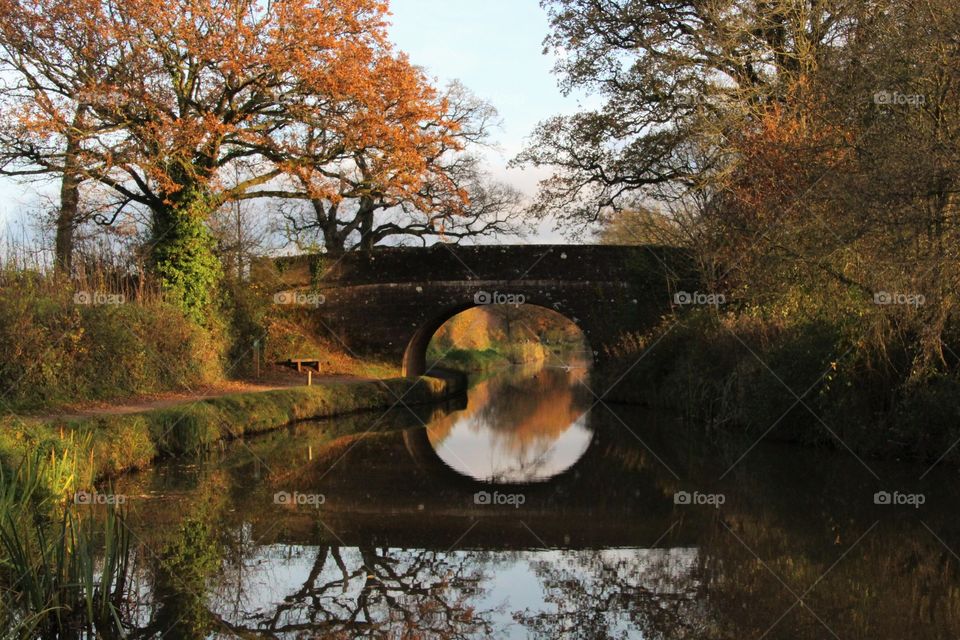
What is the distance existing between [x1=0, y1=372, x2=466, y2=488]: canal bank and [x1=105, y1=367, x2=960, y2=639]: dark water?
16.7 inches

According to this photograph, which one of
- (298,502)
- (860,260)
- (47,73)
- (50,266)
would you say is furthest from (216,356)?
(860,260)

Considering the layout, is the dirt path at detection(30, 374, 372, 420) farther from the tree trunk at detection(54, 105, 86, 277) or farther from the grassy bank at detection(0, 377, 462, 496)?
the tree trunk at detection(54, 105, 86, 277)

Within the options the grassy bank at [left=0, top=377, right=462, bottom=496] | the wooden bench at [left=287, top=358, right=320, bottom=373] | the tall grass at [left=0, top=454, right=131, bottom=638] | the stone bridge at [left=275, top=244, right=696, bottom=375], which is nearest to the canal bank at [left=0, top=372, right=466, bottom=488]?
the grassy bank at [left=0, top=377, right=462, bottom=496]

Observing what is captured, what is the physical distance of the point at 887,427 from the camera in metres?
11.7

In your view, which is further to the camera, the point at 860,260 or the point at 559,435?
the point at 559,435

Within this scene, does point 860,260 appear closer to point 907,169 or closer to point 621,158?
point 907,169

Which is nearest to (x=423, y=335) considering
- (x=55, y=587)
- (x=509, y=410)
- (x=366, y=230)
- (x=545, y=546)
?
(x=509, y=410)

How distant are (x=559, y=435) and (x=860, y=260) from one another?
6.40 m

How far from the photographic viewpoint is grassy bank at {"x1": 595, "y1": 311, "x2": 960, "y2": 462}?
36.2 ft

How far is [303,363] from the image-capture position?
896 inches

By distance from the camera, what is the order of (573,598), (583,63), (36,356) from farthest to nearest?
(583,63)
(36,356)
(573,598)

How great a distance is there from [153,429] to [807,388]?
8.66 meters

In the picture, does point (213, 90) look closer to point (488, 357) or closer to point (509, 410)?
point (509, 410)

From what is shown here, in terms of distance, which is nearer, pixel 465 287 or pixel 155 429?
pixel 155 429
